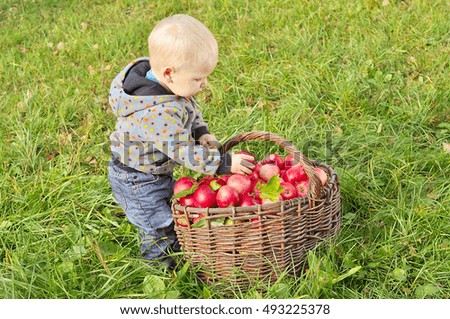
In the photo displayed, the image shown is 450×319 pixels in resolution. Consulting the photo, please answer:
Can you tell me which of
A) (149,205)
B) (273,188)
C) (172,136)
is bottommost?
(149,205)

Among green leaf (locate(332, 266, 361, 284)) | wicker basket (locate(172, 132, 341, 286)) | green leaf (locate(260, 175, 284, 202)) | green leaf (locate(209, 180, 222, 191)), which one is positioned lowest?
green leaf (locate(332, 266, 361, 284))

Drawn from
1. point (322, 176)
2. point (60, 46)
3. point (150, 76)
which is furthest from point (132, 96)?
point (60, 46)

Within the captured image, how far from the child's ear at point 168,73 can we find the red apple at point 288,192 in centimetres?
66

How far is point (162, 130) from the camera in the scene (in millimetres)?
2506

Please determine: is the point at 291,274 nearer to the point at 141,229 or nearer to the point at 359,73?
the point at 141,229

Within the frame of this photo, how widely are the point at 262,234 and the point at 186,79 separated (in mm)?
722

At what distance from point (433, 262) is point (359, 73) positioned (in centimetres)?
180

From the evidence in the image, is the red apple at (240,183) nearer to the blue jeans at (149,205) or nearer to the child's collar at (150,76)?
the blue jeans at (149,205)

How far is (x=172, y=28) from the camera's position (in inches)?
94.3

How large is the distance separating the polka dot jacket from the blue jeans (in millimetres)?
67

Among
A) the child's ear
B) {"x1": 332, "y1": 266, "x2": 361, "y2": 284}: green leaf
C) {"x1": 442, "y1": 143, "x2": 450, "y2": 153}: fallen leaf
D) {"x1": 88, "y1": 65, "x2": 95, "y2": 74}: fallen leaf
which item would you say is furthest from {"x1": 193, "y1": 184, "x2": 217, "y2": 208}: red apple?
{"x1": 88, "y1": 65, "x2": 95, "y2": 74}: fallen leaf

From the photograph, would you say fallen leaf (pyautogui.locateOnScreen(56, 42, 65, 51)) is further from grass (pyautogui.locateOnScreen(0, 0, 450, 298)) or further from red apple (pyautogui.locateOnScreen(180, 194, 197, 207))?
red apple (pyautogui.locateOnScreen(180, 194, 197, 207))

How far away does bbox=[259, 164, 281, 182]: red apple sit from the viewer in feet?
8.97

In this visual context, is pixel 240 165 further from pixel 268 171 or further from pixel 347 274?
pixel 347 274
